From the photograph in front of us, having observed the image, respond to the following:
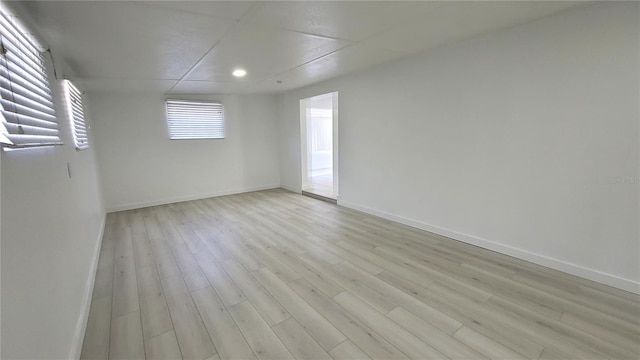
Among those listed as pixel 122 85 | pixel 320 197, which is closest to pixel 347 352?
pixel 320 197

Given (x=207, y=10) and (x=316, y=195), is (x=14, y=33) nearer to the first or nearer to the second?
(x=207, y=10)

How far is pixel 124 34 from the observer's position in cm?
227

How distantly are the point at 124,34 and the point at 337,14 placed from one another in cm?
173

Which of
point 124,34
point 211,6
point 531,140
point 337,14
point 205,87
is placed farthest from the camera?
point 205,87

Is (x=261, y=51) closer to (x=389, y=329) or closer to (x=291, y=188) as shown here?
(x=389, y=329)

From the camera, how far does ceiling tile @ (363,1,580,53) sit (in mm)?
2084

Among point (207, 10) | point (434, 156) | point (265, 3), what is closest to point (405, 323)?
point (434, 156)

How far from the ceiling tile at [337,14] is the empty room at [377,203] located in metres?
0.02

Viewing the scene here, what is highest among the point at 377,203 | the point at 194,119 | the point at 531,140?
the point at 194,119

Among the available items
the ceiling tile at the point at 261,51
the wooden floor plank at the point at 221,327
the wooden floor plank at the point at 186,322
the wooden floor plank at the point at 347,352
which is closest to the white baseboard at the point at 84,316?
the wooden floor plank at the point at 186,322

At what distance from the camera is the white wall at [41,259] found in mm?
1027

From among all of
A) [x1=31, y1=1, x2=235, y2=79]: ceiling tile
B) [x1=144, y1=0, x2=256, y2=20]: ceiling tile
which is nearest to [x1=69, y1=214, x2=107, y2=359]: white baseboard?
[x1=31, y1=1, x2=235, y2=79]: ceiling tile

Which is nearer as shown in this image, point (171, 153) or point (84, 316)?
point (84, 316)

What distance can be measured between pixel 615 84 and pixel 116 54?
432 centimetres
